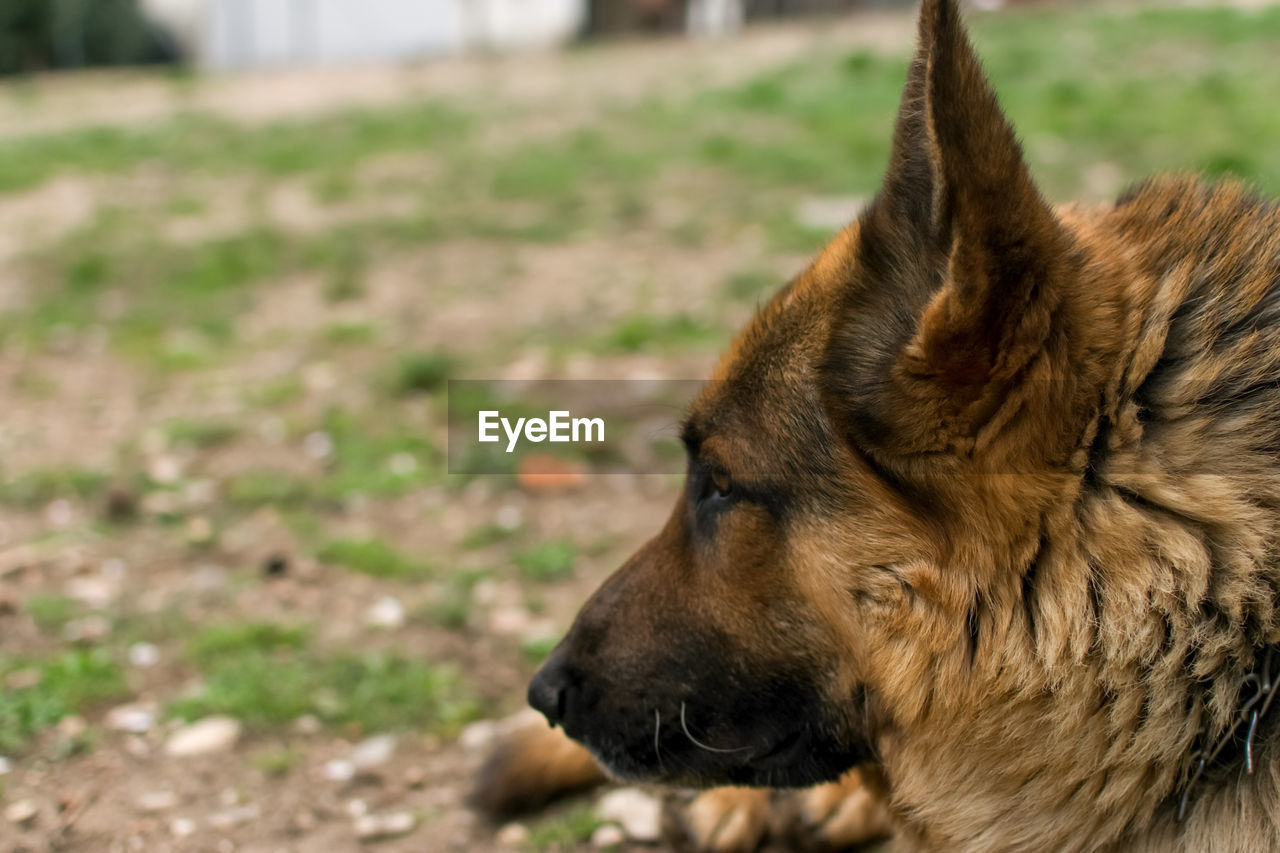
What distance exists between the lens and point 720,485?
2408 millimetres

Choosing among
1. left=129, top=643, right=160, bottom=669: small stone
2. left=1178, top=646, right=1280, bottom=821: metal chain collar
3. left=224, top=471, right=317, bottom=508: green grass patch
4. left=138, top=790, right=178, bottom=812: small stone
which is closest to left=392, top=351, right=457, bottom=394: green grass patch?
left=224, top=471, right=317, bottom=508: green grass patch

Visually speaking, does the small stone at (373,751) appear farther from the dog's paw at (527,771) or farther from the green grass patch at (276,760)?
the dog's paw at (527,771)

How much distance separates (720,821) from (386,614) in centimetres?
174

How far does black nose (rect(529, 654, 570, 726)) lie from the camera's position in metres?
2.60

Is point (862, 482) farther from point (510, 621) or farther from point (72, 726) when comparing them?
point (72, 726)

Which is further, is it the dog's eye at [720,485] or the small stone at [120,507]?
the small stone at [120,507]

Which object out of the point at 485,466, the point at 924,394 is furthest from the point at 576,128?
the point at 924,394

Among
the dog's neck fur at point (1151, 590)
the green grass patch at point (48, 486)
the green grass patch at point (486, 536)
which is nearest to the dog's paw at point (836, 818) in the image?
the dog's neck fur at point (1151, 590)

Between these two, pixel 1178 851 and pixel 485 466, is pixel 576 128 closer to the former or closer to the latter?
pixel 485 466

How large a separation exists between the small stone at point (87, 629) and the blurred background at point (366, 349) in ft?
0.09

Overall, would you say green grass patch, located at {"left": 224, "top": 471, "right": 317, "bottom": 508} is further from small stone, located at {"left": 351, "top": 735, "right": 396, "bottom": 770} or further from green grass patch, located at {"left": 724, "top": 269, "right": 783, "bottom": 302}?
green grass patch, located at {"left": 724, "top": 269, "right": 783, "bottom": 302}

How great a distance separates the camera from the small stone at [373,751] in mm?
3336

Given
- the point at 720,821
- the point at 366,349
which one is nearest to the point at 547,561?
the point at 720,821

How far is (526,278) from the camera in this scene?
800cm
